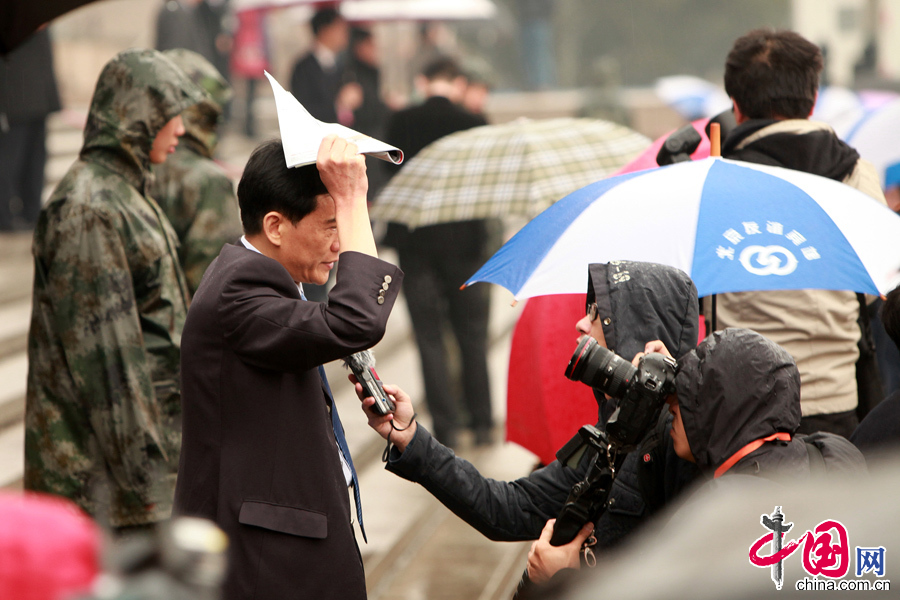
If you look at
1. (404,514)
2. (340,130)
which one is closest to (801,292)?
(340,130)

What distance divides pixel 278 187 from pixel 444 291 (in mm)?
4586

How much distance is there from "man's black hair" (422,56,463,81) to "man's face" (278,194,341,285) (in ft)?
16.5

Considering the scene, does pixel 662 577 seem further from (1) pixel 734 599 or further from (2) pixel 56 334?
(2) pixel 56 334

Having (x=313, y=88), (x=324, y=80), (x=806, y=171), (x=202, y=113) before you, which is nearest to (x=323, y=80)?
(x=324, y=80)

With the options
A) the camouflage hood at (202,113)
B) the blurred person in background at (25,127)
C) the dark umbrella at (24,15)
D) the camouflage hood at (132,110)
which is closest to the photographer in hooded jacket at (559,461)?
the camouflage hood at (132,110)

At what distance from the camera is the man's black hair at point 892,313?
2838 mm

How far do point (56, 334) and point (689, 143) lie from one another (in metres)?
2.16

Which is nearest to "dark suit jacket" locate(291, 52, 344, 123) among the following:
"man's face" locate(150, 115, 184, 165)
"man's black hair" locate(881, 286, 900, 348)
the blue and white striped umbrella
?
"man's face" locate(150, 115, 184, 165)

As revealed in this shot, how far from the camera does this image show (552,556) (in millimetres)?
2186

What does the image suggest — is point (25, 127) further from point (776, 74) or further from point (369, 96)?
point (776, 74)

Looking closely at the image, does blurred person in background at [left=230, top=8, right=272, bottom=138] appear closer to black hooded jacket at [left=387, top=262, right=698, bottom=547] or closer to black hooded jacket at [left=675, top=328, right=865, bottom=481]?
black hooded jacket at [left=387, top=262, right=698, bottom=547]

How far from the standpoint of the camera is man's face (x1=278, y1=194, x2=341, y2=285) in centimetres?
220

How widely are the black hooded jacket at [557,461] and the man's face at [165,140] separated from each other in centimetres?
166

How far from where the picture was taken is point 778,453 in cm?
199
